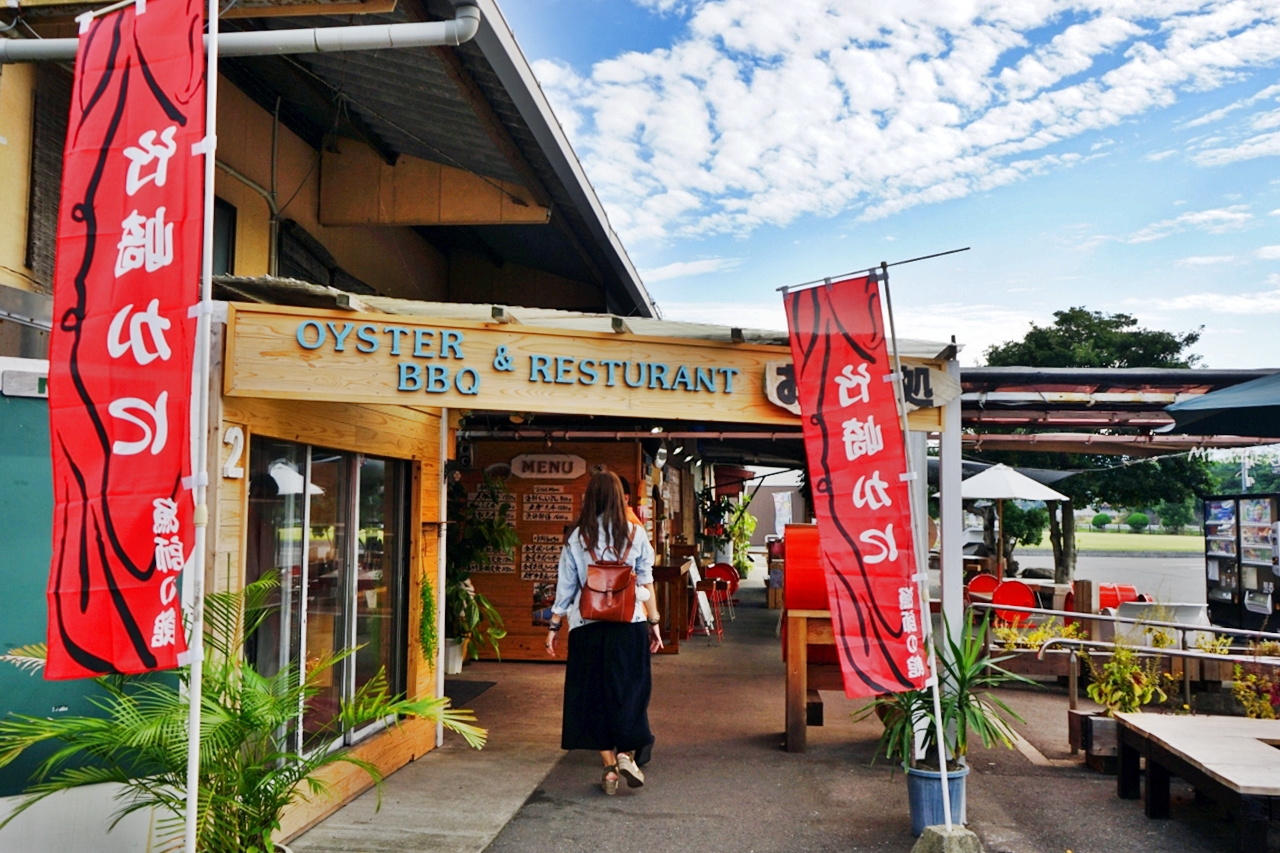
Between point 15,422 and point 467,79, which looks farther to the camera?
point 467,79

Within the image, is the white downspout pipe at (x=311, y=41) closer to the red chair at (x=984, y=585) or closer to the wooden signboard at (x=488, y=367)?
the wooden signboard at (x=488, y=367)

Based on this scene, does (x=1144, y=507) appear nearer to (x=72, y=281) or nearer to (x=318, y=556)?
(x=318, y=556)

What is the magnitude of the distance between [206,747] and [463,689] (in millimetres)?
5899

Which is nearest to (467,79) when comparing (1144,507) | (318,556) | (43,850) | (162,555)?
(318,556)

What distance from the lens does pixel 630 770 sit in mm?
5938

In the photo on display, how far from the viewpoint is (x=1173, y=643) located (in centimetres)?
823

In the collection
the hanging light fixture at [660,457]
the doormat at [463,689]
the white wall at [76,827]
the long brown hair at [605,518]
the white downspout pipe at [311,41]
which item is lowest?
the doormat at [463,689]

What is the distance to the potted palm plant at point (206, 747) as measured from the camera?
358 centimetres

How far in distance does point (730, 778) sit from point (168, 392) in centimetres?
438

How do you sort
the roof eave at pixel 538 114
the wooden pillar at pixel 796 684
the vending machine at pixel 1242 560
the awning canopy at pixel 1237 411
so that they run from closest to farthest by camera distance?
the roof eave at pixel 538 114 → the awning canopy at pixel 1237 411 → the wooden pillar at pixel 796 684 → the vending machine at pixel 1242 560

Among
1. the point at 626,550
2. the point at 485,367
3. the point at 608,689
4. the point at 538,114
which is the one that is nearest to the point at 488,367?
the point at 485,367

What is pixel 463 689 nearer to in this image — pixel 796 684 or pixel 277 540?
pixel 796 684

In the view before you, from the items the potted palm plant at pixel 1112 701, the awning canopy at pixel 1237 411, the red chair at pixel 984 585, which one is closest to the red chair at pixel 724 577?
the red chair at pixel 984 585

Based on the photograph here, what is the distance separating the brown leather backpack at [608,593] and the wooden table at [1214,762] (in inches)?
116
